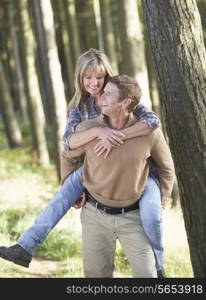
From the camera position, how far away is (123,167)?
4477 millimetres

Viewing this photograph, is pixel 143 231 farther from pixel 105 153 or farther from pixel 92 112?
pixel 92 112

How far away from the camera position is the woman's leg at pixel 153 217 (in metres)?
4.54

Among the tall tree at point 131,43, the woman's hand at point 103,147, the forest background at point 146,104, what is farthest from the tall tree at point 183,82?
the tall tree at point 131,43

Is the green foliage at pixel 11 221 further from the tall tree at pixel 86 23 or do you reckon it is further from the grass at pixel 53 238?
the tall tree at pixel 86 23

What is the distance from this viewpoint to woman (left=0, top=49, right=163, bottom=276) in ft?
14.9

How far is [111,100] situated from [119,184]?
2.17ft

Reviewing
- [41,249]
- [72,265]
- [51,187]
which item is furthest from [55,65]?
[72,265]

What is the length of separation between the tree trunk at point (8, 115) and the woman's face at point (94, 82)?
13.7m

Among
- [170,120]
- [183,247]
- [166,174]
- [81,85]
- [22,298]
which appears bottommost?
[183,247]

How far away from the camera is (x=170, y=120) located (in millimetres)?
5113

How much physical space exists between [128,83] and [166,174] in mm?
854

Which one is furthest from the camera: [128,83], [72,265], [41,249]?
[41,249]

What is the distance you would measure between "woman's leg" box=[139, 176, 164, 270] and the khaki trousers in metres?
0.06

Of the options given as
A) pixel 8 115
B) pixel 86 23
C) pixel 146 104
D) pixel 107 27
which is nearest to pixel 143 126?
pixel 146 104
